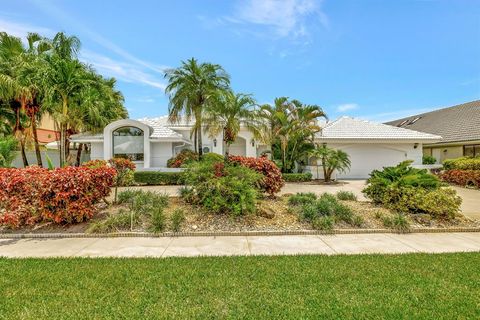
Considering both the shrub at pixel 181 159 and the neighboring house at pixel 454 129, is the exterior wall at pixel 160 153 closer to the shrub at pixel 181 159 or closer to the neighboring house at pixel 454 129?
the shrub at pixel 181 159

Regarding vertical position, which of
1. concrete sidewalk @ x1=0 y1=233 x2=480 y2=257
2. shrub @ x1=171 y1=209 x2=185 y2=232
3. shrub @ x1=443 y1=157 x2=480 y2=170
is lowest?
concrete sidewalk @ x1=0 y1=233 x2=480 y2=257

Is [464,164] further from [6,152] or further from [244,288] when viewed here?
[6,152]

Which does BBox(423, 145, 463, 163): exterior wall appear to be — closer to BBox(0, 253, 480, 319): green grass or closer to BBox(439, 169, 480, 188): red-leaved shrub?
BBox(439, 169, 480, 188): red-leaved shrub

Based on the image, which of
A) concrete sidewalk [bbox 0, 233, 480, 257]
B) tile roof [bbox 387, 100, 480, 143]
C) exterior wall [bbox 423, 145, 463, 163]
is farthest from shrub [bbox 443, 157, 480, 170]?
concrete sidewalk [bbox 0, 233, 480, 257]

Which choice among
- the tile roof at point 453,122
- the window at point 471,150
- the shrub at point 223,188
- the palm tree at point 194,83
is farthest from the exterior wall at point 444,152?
the shrub at point 223,188

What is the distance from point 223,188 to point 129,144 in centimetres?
1369

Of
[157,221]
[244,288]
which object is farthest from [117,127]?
[244,288]

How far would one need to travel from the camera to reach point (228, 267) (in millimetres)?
4684

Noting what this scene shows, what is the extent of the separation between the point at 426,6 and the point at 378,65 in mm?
5769

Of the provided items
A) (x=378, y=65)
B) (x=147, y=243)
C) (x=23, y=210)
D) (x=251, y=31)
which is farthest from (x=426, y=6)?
→ (x=23, y=210)

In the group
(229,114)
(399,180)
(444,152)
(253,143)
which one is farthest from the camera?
(444,152)

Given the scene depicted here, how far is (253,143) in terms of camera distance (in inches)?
891

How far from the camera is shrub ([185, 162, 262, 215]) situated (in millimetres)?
7664

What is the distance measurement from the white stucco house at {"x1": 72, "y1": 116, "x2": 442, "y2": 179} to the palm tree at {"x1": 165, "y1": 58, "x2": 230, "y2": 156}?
3.35 m
